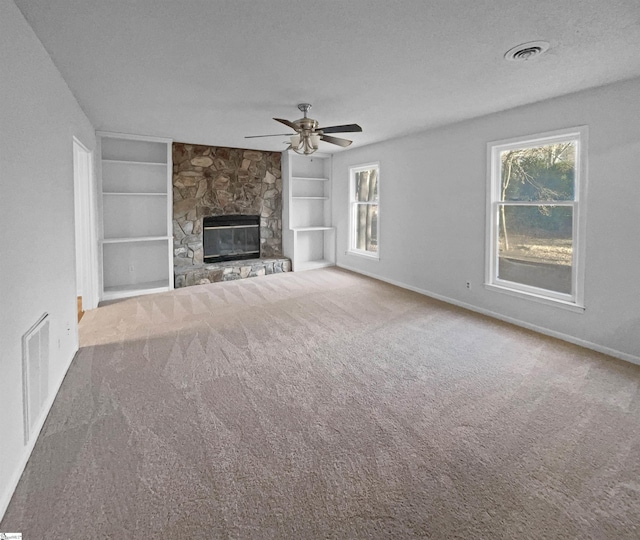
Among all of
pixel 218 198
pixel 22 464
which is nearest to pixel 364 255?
pixel 218 198

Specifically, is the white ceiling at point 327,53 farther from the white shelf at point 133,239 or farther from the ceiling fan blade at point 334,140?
the white shelf at point 133,239

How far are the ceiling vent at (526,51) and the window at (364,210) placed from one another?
12.4ft

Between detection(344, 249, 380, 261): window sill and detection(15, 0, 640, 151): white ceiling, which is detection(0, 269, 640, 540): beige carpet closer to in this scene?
detection(15, 0, 640, 151): white ceiling

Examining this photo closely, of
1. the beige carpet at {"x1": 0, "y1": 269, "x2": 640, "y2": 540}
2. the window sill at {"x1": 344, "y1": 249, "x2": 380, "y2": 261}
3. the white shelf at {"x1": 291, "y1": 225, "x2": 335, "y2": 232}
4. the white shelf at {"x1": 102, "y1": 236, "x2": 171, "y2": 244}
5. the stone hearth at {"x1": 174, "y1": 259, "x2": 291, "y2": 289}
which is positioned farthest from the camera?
the white shelf at {"x1": 291, "y1": 225, "x2": 335, "y2": 232}

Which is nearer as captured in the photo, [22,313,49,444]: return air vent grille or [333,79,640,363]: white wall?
[22,313,49,444]: return air vent grille

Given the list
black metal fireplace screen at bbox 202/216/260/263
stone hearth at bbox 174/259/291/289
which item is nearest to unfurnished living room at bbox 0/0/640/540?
stone hearth at bbox 174/259/291/289

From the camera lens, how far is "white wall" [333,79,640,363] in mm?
3273

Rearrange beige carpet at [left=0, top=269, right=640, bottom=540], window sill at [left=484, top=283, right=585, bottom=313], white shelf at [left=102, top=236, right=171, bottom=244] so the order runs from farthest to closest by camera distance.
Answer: white shelf at [left=102, top=236, right=171, bottom=244] → window sill at [left=484, top=283, right=585, bottom=313] → beige carpet at [left=0, top=269, right=640, bottom=540]

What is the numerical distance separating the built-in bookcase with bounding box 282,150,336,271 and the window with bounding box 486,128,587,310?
378 cm

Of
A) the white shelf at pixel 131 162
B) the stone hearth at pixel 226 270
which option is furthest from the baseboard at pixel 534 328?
the white shelf at pixel 131 162

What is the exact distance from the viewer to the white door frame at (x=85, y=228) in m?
4.73

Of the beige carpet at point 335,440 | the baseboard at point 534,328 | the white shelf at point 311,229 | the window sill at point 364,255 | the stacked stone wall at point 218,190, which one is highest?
the stacked stone wall at point 218,190

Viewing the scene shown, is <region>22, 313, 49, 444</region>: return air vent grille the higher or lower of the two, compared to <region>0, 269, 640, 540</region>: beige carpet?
higher

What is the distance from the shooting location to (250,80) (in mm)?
3201
